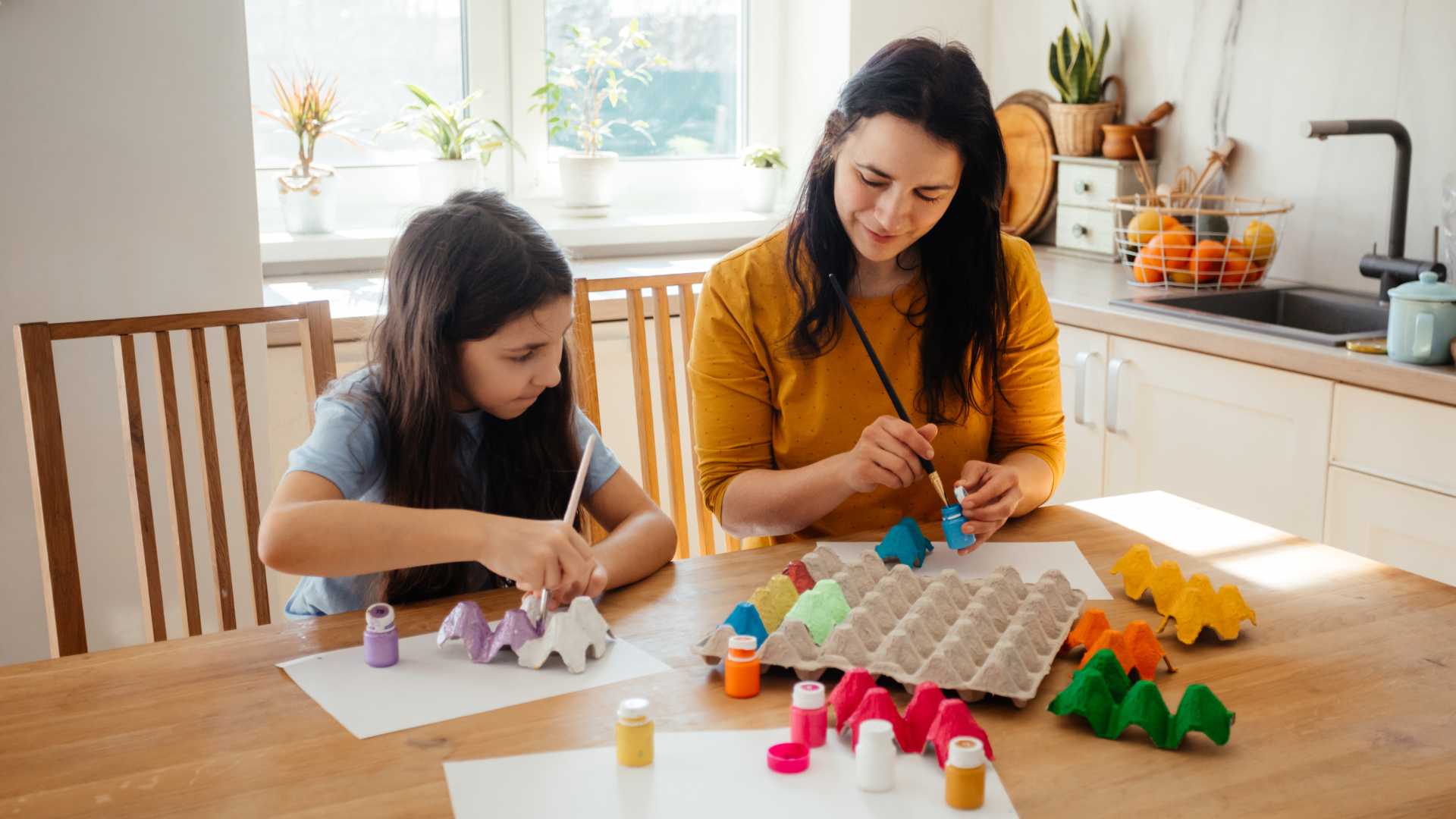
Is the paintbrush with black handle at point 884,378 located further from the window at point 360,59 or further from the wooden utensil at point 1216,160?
the window at point 360,59

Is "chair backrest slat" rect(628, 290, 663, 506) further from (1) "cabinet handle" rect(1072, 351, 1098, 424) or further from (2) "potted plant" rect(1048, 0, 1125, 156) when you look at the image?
(2) "potted plant" rect(1048, 0, 1125, 156)

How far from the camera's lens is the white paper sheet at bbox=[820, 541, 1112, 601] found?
1.27 meters

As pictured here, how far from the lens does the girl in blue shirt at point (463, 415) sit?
1313 millimetres

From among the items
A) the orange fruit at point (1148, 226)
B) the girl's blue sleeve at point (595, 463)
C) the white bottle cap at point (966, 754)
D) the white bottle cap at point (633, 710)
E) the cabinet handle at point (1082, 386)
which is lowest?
the cabinet handle at point (1082, 386)

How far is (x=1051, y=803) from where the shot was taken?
0.85m

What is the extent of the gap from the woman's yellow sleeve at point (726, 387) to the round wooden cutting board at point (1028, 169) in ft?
5.50

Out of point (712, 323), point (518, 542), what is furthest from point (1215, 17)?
point (518, 542)

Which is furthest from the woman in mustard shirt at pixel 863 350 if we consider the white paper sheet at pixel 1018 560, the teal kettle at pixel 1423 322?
the teal kettle at pixel 1423 322

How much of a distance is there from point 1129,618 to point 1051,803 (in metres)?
0.37

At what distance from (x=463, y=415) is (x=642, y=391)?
41cm

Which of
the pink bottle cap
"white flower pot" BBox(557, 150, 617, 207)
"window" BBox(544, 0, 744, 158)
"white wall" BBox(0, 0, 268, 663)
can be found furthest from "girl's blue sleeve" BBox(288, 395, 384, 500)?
"window" BBox(544, 0, 744, 158)

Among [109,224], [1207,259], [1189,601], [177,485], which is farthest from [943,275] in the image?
[109,224]

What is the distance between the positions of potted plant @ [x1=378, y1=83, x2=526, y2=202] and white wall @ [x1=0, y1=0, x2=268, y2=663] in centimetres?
76

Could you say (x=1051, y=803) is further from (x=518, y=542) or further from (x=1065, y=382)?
(x=1065, y=382)
